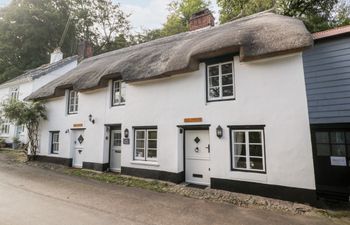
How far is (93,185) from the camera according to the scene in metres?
7.70

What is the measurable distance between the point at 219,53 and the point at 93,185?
6513 mm

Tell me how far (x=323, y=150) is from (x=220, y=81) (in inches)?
146

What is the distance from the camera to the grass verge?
7477 mm

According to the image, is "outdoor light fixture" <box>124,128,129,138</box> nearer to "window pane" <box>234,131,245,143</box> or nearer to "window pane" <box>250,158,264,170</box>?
"window pane" <box>234,131,245,143</box>

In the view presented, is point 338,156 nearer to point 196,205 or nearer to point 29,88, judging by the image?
point 196,205

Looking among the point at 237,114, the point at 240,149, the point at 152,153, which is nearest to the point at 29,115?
the point at 152,153

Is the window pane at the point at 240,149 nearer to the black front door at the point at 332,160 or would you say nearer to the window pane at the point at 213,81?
the black front door at the point at 332,160

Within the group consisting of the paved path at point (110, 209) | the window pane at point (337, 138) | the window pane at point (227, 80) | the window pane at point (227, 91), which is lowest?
the paved path at point (110, 209)

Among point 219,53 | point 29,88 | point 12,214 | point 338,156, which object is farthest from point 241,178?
point 29,88

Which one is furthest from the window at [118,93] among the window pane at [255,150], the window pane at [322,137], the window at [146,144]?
the window pane at [322,137]

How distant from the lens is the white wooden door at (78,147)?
1105 centimetres

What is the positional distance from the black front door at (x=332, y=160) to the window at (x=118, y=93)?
25.2 feet

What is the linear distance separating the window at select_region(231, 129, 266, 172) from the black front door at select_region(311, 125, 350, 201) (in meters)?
1.41

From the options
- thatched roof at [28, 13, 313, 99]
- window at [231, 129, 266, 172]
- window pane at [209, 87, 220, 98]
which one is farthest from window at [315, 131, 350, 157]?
window pane at [209, 87, 220, 98]
